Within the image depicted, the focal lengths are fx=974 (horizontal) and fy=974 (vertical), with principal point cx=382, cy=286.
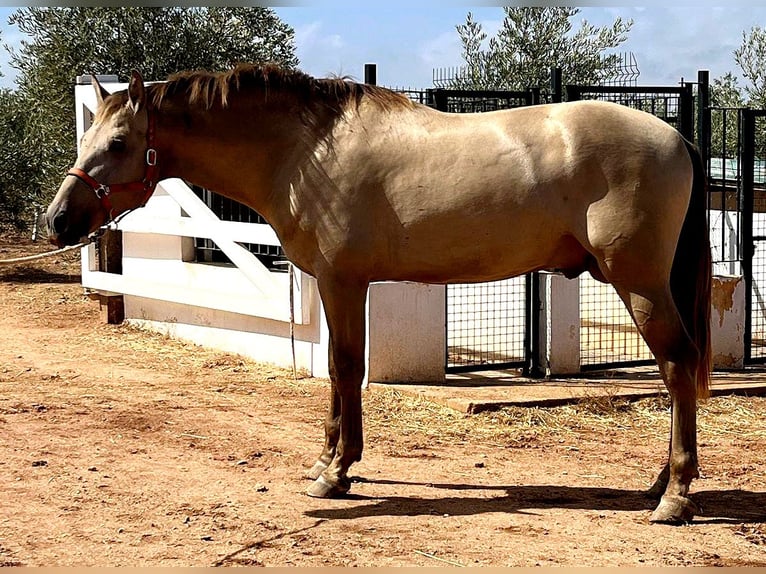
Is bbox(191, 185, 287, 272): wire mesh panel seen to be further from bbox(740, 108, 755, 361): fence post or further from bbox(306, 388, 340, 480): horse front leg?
bbox(306, 388, 340, 480): horse front leg

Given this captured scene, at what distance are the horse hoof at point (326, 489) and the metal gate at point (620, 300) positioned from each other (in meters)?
3.55

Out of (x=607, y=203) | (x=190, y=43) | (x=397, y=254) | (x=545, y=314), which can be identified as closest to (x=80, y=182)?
(x=397, y=254)

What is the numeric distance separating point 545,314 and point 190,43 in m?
9.36

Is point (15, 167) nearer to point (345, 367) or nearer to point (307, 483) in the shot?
point (307, 483)

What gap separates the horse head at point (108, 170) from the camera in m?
4.52

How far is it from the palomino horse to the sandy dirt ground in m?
0.35

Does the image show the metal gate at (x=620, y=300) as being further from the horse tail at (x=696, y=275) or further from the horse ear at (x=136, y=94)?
the horse ear at (x=136, y=94)

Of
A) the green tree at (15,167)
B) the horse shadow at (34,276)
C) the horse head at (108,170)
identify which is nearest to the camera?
the horse head at (108,170)

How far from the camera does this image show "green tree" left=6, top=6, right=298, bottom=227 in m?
14.2

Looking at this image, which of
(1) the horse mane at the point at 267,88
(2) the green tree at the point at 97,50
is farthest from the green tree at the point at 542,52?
(1) the horse mane at the point at 267,88

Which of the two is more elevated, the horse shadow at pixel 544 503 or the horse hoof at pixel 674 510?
the horse hoof at pixel 674 510

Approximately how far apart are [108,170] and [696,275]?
2.82 meters

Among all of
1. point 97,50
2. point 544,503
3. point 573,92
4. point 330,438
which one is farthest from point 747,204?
point 97,50

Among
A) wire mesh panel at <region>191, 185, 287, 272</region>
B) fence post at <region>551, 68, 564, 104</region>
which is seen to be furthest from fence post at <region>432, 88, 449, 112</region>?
wire mesh panel at <region>191, 185, 287, 272</region>
